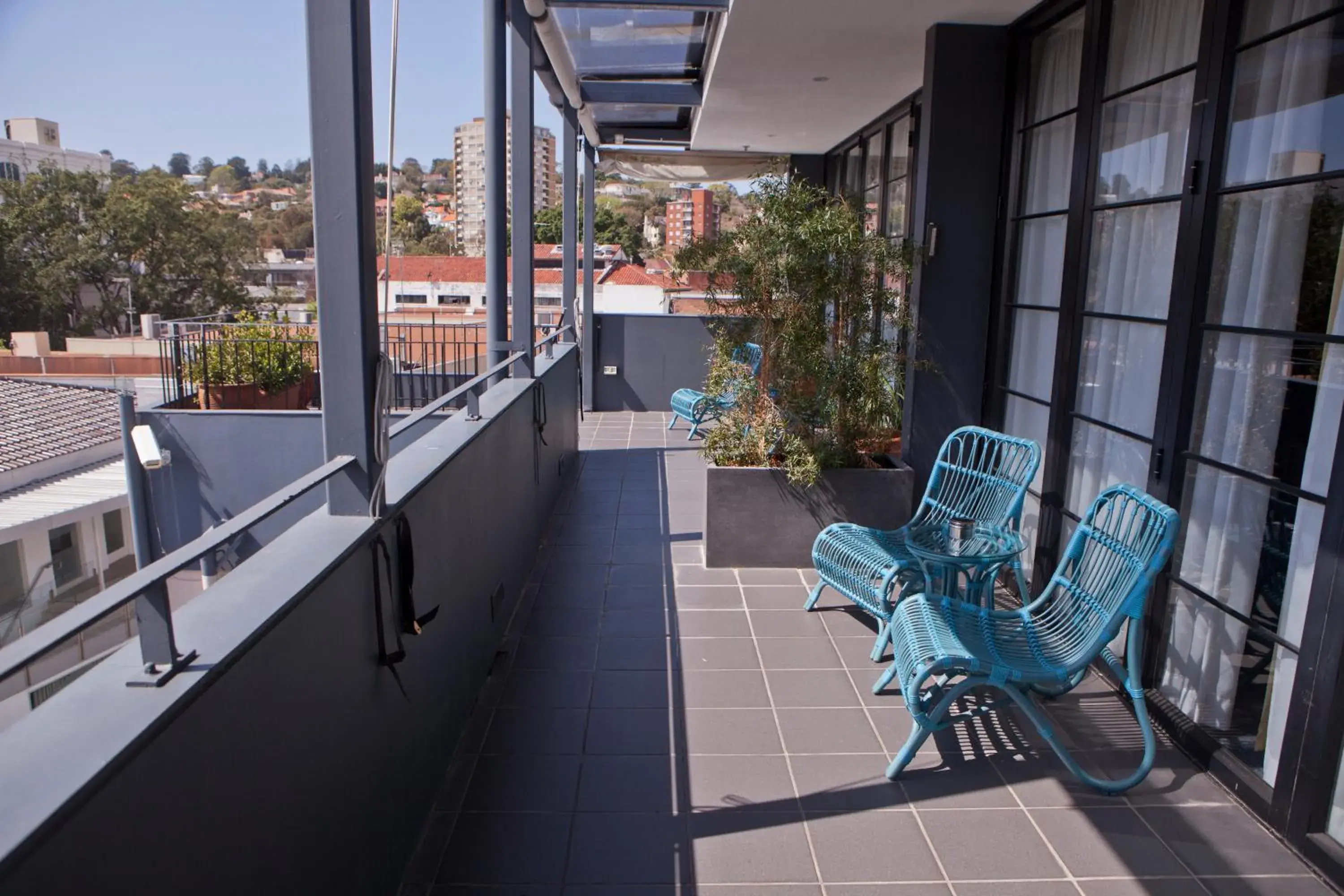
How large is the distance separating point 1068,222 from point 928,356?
0.96m

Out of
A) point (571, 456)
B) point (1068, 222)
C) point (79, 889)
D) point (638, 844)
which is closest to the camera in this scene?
point (79, 889)

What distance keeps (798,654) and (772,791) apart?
3.12 feet

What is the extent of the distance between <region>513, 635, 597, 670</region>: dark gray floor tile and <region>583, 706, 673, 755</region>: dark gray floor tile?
359 millimetres

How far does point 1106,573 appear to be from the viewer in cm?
266

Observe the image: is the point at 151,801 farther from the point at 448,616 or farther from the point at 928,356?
the point at 928,356

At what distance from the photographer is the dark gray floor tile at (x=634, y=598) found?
3.82m

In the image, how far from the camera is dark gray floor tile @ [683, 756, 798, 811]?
94.4 inches

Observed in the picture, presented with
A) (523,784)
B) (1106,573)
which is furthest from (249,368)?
(1106,573)

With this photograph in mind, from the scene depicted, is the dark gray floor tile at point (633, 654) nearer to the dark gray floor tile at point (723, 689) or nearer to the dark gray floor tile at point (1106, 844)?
the dark gray floor tile at point (723, 689)

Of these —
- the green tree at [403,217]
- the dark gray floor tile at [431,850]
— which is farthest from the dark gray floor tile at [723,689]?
the green tree at [403,217]

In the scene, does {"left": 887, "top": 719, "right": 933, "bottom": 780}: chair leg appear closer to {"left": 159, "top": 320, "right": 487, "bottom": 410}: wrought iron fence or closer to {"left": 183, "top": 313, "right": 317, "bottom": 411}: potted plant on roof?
{"left": 159, "top": 320, "right": 487, "bottom": 410}: wrought iron fence

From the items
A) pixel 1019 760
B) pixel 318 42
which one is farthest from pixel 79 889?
pixel 1019 760

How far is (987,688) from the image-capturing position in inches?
120

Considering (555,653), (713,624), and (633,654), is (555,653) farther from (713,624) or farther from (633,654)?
(713,624)
